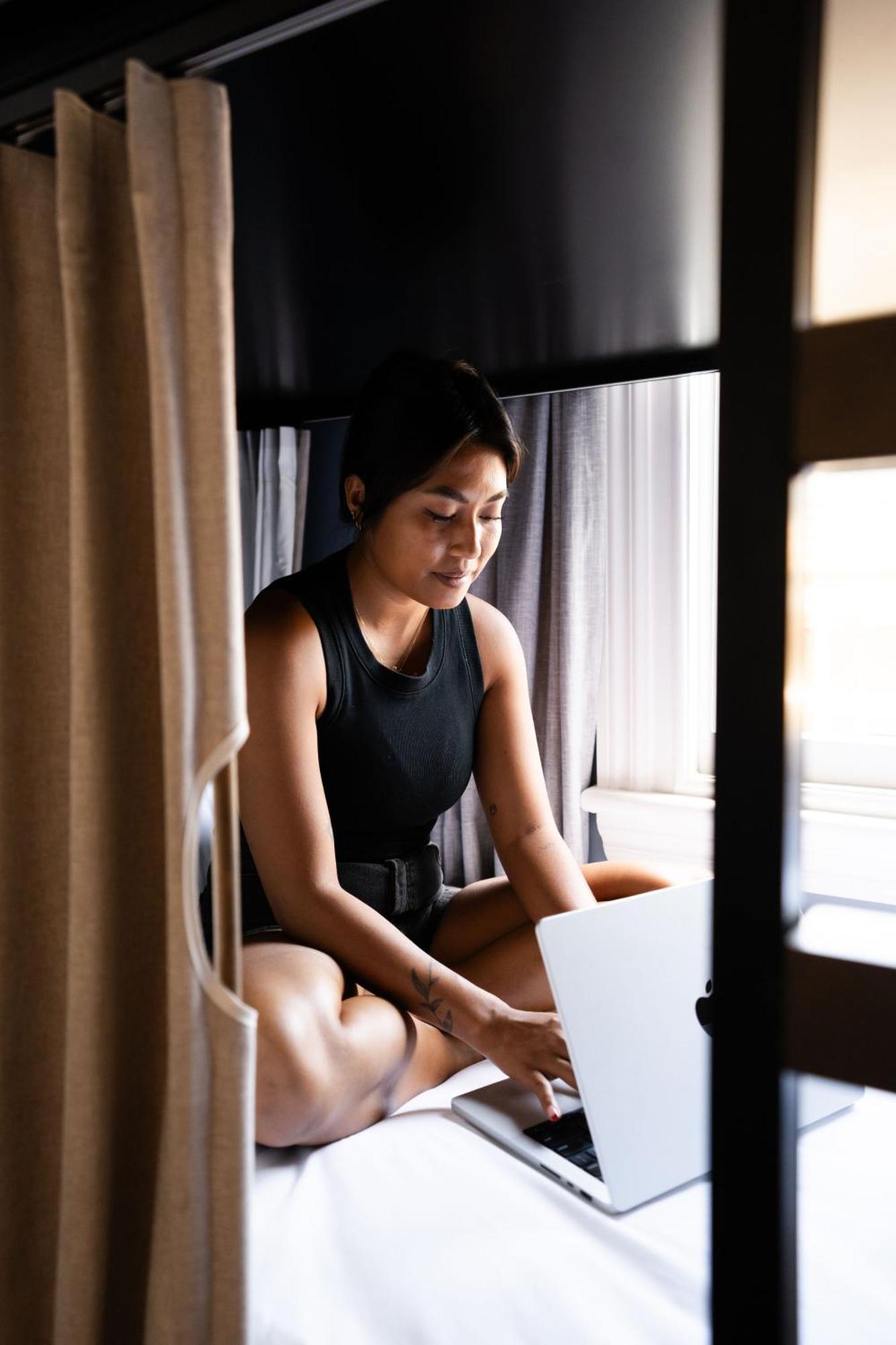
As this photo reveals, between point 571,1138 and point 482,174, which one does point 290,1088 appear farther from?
point 482,174

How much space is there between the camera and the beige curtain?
2.57 ft

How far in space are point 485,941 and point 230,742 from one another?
3.61ft

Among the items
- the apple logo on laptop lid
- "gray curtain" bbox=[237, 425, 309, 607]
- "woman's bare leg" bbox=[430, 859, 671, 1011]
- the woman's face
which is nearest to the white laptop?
the apple logo on laptop lid

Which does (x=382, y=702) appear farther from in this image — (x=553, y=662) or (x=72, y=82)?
(x=72, y=82)

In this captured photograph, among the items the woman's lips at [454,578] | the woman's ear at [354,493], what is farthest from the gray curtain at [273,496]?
the woman's lips at [454,578]

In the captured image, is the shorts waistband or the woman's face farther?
the shorts waistband

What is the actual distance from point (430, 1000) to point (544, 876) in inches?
14.2

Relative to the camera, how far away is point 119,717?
0.88 m

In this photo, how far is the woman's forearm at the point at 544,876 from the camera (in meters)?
1.69

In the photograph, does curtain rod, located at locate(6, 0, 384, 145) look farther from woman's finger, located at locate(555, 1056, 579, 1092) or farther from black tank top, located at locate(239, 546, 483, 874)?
woman's finger, located at locate(555, 1056, 579, 1092)

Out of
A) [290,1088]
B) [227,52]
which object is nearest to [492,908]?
[290,1088]

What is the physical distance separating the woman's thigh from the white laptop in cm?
42

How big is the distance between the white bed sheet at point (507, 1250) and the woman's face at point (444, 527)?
773 mm

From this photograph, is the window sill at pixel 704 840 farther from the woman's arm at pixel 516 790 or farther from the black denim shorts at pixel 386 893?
the black denim shorts at pixel 386 893
